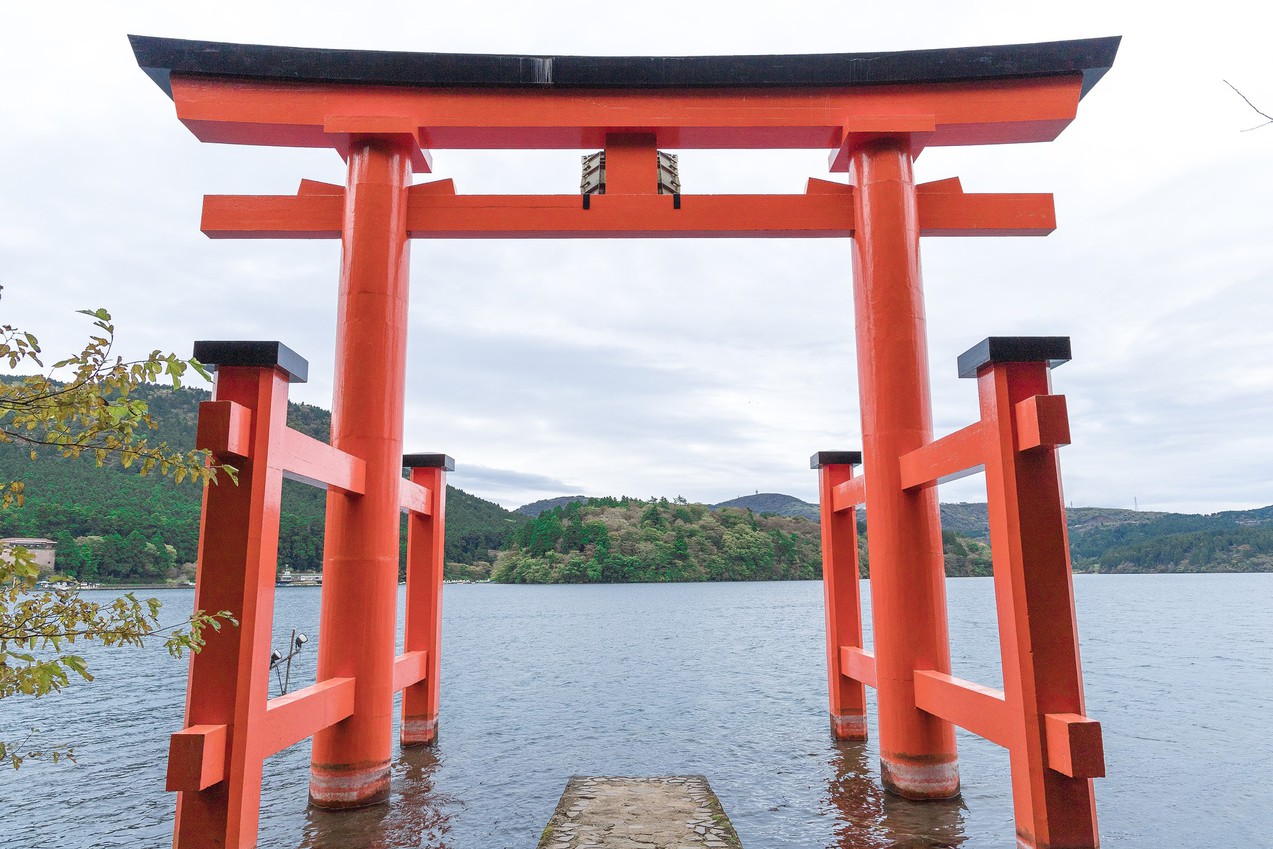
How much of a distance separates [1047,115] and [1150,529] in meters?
153

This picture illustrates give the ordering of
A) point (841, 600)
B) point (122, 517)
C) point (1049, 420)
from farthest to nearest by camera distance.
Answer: point (122, 517), point (841, 600), point (1049, 420)

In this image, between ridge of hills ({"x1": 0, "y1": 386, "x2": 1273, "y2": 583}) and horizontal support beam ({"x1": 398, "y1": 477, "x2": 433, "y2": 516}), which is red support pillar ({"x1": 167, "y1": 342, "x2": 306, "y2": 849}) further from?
ridge of hills ({"x1": 0, "y1": 386, "x2": 1273, "y2": 583})

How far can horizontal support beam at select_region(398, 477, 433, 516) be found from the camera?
32.3 feet

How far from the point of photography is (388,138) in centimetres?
875

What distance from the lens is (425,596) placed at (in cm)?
1077

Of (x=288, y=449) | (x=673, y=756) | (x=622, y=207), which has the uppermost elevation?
(x=622, y=207)

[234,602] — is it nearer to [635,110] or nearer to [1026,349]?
[1026,349]

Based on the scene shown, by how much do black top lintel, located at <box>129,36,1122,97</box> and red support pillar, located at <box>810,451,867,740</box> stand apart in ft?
17.0

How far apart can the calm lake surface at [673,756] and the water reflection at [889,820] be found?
2 centimetres

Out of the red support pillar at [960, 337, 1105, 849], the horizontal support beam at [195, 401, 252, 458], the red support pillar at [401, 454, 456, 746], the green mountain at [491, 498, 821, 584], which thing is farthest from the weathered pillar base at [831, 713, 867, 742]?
the green mountain at [491, 498, 821, 584]

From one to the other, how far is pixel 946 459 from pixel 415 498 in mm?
6930

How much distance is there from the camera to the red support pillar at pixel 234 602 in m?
5.56

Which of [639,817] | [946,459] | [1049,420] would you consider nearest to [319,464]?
[639,817]

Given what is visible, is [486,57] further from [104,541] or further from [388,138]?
[104,541]
